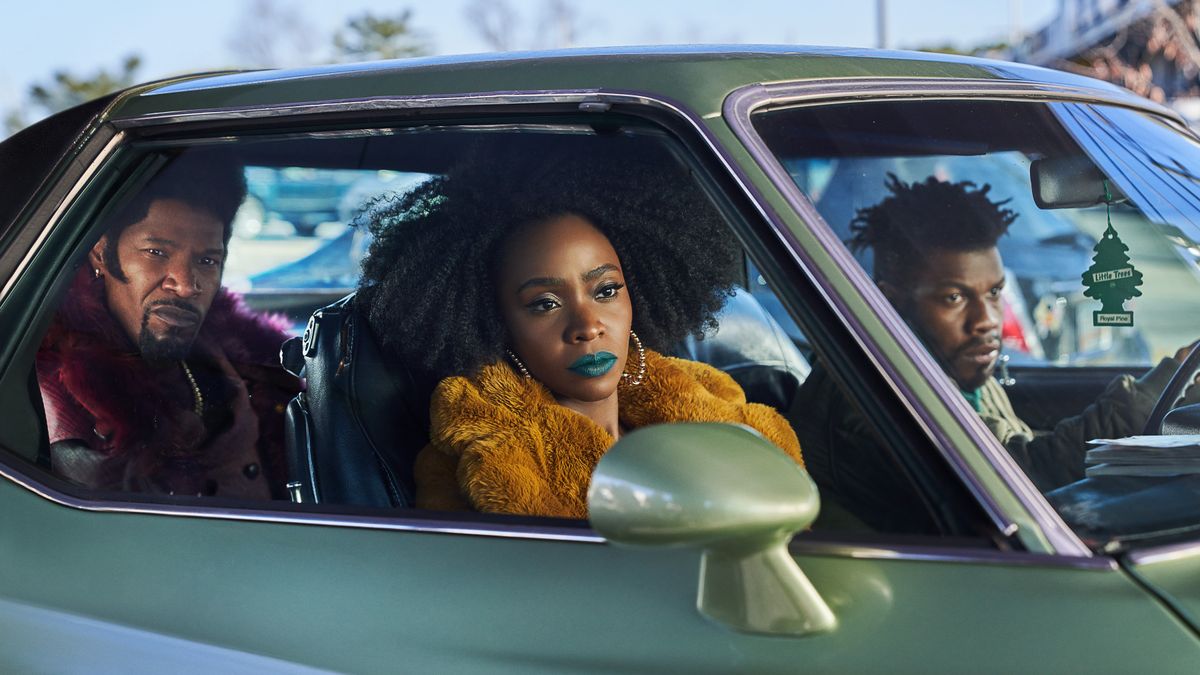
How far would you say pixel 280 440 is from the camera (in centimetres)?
194

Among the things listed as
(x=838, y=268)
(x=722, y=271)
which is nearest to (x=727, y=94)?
(x=838, y=268)

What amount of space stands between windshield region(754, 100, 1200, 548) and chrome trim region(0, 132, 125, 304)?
37.0 inches

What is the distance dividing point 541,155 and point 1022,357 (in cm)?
162

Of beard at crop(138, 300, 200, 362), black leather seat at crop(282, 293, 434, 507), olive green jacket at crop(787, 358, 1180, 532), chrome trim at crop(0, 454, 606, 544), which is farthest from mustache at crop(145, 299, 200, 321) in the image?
olive green jacket at crop(787, 358, 1180, 532)

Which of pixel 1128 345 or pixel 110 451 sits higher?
pixel 1128 345

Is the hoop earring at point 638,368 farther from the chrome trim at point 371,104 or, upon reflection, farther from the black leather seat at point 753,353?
the chrome trim at point 371,104

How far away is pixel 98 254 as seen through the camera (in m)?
1.90

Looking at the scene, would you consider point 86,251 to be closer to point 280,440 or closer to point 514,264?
point 280,440

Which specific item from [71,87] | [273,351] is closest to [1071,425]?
[273,351]

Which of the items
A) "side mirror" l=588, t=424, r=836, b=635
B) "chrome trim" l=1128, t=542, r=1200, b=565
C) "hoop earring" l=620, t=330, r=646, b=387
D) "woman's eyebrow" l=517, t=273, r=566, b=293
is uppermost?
"woman's eyebrow" l=517, t=273, r=566, b=293

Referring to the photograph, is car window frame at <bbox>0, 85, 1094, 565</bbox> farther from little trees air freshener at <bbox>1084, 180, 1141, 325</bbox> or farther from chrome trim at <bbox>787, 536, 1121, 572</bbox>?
little trees air freshener at <bbox>1084, 180, 1141, 325</bbox>

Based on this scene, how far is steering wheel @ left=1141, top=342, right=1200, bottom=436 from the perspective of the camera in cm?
169

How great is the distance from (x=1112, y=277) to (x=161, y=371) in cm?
141

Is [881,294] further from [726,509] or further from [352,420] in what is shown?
[352,420]
